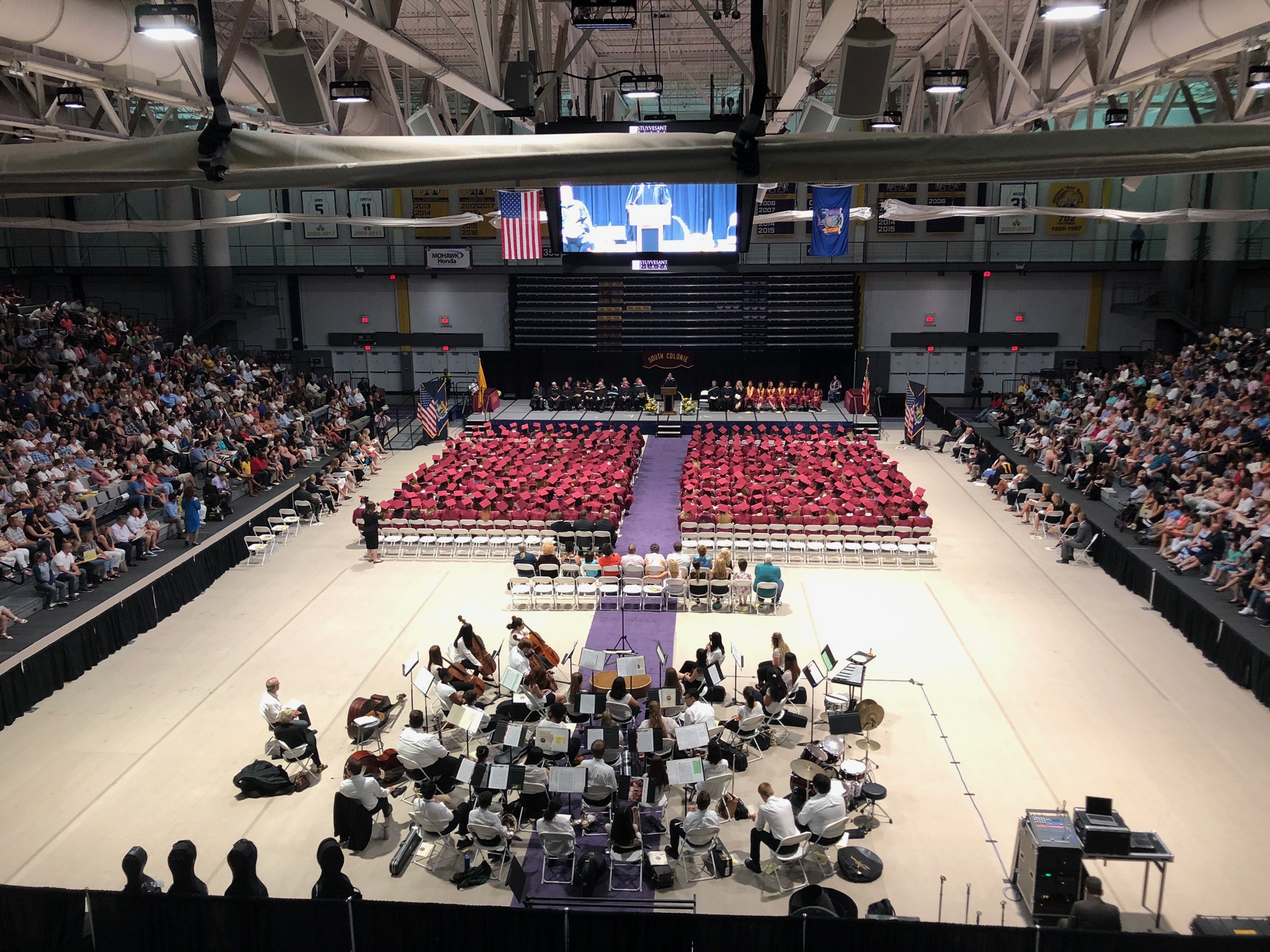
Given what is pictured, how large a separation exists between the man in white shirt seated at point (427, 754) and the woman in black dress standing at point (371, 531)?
9.05m

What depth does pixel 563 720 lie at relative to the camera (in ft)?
35.9

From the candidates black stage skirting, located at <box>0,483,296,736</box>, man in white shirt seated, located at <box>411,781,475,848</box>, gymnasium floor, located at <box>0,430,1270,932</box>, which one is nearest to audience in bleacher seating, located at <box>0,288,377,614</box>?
black stage skirting, located at <box>0,483,296,736</box>

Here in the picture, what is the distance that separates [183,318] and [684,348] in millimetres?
18478

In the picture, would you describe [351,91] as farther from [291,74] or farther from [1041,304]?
[1041,304]

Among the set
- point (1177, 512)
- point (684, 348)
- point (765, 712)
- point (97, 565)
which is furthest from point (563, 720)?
point (684, 348)

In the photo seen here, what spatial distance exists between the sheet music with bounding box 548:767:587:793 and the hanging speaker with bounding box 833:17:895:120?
6.60 meters

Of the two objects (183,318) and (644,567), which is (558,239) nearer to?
(644,567)

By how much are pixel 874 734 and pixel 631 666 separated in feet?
10.8

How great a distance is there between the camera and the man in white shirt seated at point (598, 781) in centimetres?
1004

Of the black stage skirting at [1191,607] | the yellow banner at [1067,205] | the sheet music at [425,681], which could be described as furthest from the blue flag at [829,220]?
the yellow banner at [1067,205]

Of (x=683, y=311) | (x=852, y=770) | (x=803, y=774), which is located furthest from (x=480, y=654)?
(x=683, y=311)

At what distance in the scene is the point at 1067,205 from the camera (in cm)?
3475

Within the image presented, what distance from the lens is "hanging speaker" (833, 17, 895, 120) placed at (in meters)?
8.24

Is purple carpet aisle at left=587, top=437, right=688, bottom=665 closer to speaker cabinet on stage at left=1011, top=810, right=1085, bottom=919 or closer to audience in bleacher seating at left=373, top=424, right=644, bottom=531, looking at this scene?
audience in bleacher seating at left=373, top=424, right=644, bottom=531
